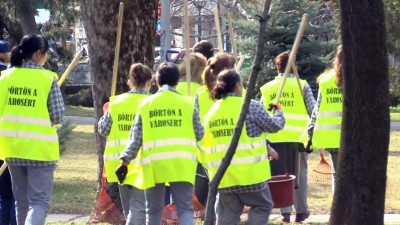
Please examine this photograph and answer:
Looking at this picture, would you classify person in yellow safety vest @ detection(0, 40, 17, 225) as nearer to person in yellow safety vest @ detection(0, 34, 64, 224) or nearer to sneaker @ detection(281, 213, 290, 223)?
person in yellow safety vest @ detection(0, 34, 64, 224)

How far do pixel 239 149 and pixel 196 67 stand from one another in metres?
1.86

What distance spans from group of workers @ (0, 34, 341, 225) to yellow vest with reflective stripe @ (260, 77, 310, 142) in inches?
56.1

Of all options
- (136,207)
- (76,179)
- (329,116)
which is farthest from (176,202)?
(76,179)

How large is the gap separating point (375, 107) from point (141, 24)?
11.6ft

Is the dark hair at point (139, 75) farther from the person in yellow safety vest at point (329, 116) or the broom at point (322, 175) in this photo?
the broom at point (322, 175)

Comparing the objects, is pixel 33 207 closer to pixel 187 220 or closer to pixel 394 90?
pixel 187 220

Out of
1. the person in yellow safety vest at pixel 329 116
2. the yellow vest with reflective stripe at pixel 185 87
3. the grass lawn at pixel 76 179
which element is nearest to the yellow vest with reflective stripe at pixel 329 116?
the person in yellow safety vest at pixel 329 116

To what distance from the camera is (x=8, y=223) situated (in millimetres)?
8531

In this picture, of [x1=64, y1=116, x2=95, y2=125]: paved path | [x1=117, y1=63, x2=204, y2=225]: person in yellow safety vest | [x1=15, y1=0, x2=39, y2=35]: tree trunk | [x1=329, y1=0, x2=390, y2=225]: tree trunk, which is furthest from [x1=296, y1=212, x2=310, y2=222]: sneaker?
[x1=64, y1=116, x2=95, y2=125]: paved path

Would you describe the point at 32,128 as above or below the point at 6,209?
above

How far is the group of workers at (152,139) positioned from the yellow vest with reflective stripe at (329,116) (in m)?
0.62

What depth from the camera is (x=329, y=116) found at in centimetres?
898

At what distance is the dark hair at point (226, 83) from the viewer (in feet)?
24.0

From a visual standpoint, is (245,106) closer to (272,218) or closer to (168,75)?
(168,75)
